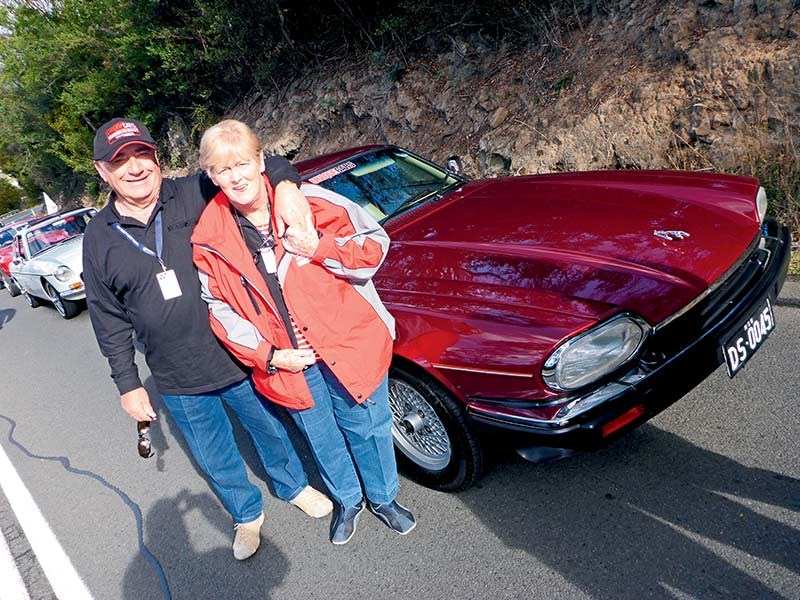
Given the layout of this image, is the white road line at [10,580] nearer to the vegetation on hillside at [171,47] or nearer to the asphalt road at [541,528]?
the asphalt road at [541,528]

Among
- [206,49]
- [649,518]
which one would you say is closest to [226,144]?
[649,518]

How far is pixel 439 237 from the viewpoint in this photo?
9.80 feet

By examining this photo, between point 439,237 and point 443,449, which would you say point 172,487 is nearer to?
point 443,449

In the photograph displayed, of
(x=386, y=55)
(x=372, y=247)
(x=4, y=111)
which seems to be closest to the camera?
(x=372, y=247)

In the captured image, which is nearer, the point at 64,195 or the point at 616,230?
the point at 616,230

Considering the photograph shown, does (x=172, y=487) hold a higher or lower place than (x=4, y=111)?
lower

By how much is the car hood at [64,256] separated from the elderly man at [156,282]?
245 inches

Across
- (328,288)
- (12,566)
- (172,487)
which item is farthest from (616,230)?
(12,566)

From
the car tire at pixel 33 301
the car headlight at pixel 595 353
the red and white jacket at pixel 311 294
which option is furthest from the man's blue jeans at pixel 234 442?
the car tire at pixel 33 301

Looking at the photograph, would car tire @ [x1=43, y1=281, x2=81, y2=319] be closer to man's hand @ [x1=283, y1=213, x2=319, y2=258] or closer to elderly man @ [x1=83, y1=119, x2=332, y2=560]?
elderly man @ [x1=83, y1=119, x2=332, y2=560]

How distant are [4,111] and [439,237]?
30633 mm

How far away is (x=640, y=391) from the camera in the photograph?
215 centimetres

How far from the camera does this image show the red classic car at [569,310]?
215 cm

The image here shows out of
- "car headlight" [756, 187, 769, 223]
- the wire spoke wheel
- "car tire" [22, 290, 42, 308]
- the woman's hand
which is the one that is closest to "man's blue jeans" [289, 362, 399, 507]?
the woman's hand
